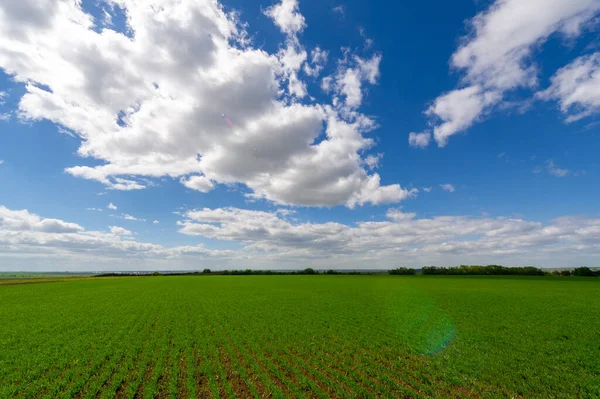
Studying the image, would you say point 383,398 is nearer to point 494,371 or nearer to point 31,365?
point 494,371

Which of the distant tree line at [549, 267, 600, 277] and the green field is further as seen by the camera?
the distant tree line at [549, 267, 600, 277]

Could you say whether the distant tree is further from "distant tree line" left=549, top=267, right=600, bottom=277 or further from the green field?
the green field

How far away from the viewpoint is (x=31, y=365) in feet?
48.5

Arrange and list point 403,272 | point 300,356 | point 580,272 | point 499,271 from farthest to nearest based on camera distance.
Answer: point 403,272 → point 499,271 → point 580,272 → point 300,356

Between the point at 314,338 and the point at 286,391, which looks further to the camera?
the point at 314,338

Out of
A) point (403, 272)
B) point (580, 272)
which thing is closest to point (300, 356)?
point (403, 272)

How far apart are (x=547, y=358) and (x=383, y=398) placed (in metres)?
10.9

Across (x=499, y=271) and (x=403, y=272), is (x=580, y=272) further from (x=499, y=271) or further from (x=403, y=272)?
(x=403, y=272)

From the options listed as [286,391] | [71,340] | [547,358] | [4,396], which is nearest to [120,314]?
[71,340]

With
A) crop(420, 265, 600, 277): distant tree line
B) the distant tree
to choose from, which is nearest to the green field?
crop(420, 265, 600, 277): distant tree line

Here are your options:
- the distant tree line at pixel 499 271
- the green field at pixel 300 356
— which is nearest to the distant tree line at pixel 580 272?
the distant tree line at pixel 499 271

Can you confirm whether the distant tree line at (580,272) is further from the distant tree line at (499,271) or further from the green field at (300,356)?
the green field at (300,356)

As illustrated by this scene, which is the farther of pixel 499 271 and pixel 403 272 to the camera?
pixel 403 272

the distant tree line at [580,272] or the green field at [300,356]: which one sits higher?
the distant tree line at [580,272]
